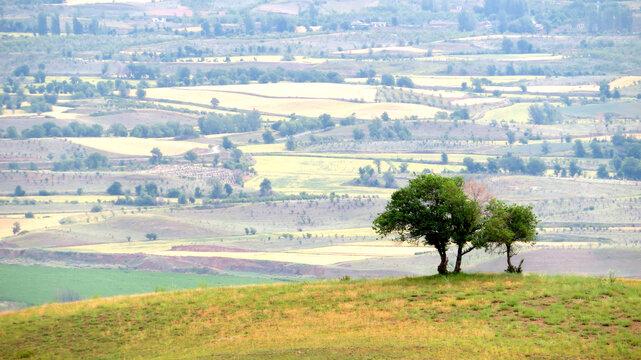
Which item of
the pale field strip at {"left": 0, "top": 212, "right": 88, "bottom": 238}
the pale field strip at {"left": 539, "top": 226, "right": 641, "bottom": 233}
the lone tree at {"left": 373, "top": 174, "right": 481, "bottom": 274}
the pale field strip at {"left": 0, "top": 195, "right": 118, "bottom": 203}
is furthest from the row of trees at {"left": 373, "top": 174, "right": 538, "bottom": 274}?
the pale field strip at {"left": 0, "top": 195, "right": 118, "bottom": 203}

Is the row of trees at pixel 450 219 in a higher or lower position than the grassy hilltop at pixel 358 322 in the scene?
higher

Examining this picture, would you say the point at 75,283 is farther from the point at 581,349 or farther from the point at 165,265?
the point at 581,349

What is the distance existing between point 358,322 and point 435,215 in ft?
38.8

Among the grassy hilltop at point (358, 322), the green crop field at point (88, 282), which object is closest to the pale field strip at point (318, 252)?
the green crop field at point (88, 282)

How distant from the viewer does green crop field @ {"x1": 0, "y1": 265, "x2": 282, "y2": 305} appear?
12594cm

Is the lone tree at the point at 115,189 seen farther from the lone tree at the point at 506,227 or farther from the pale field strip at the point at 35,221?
the lone tree at the point at 506,227

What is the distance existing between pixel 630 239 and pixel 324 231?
49.3m

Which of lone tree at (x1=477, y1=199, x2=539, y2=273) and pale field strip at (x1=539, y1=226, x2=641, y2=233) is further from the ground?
lone tree at (x1=477, y1=199, x2=539, y2=273)

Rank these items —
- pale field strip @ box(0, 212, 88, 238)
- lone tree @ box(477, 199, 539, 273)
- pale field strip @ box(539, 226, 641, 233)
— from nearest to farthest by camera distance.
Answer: lone tree @ box(477, 199, 539, 273) → pale field strip @ box(539, 226, 641, 233) → pale field strip @ box(0, 212, 88, 238)

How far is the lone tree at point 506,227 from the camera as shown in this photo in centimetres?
6681

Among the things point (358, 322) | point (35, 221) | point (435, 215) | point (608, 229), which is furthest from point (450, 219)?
point (35, 221)

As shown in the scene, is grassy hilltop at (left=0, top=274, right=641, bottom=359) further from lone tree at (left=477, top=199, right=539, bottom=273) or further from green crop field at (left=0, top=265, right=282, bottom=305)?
green crop field at (left=0, top=265, right=282, bottom=305)

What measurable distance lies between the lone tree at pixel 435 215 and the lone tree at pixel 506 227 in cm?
106

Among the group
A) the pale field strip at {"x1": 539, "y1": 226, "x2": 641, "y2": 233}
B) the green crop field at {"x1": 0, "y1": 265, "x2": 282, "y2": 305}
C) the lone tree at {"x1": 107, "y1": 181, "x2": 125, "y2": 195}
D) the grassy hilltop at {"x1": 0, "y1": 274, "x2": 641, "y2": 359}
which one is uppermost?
the lone tree at {"x1": 107, "y1": 181, "x2": 125, "y2": 195}
